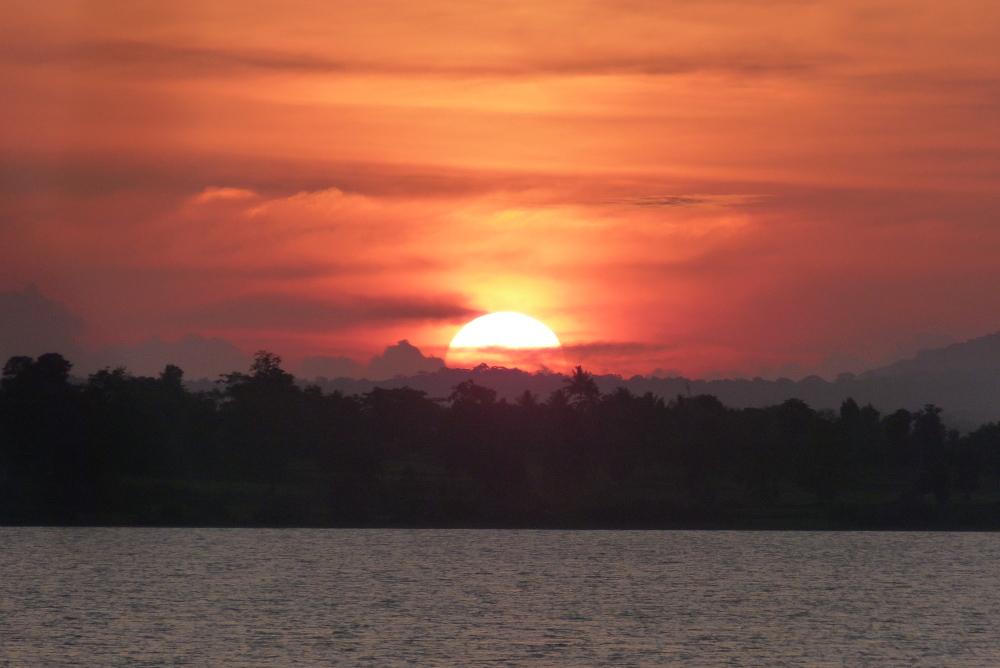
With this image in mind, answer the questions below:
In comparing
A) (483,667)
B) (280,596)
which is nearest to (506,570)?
(280,596)

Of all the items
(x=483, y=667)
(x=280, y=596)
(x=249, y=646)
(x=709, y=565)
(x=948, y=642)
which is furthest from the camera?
(x=709, y=565)

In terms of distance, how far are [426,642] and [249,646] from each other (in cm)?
1223

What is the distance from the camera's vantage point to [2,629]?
300 ft

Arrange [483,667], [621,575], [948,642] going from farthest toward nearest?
1. [621,575]
2. [948,642]
3. [483,667]

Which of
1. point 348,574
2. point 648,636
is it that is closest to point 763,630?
point 648,636

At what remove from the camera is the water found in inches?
3184

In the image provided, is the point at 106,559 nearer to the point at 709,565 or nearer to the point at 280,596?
the point at 280,596

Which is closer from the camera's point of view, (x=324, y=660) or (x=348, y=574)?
(x=324, y=660)

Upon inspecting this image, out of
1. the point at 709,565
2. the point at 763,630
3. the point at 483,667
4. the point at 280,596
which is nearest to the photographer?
the point at 483,667

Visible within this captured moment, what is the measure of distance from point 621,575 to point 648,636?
6109 centimetres

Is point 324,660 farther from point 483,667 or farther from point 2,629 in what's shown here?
point 2,629

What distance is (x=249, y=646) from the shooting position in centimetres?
8381

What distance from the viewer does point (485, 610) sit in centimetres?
10738

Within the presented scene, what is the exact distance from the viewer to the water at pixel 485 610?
8088 centimetres
